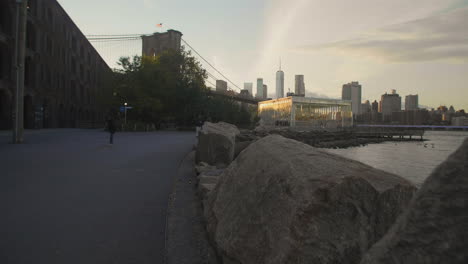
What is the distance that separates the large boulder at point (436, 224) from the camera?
1026 millimetres

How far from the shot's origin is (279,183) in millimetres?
2188

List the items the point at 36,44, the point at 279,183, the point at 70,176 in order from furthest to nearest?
the point at 36,44 < the point at 70,176 < the point at 279,183

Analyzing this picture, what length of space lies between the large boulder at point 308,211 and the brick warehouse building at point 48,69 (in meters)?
30.9

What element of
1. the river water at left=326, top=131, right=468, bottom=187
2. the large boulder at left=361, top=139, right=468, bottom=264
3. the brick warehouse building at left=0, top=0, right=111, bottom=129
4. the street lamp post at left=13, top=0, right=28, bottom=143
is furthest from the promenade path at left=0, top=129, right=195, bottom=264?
the brick warehouse building at left=0, top=0, right=111, bottom=129

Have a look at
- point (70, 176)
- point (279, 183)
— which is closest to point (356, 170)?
point (279, 183)

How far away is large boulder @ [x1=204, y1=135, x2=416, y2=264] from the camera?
1.86m

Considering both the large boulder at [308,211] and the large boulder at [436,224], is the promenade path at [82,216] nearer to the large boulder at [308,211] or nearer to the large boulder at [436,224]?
the large boulder at [308,211]

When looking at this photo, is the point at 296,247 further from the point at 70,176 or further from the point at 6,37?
the point at 6,37

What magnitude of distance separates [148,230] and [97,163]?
599 cm

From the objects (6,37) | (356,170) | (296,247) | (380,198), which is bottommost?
(296,247)

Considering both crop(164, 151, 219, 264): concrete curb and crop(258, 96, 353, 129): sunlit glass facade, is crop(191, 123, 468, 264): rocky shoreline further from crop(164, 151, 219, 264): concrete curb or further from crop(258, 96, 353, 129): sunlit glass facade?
crop(258, 96, 353, 129): sunlit glass facade

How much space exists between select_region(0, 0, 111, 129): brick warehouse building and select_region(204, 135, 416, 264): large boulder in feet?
101

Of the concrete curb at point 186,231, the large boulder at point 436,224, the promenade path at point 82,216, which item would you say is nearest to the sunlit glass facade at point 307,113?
the promenade path at point 82,216

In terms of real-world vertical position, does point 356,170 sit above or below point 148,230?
above
